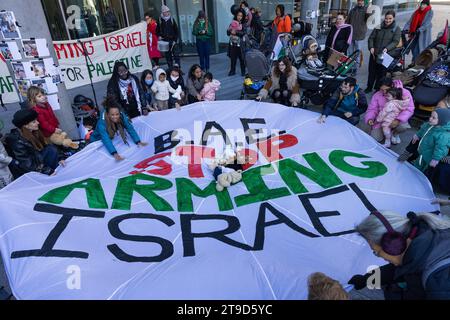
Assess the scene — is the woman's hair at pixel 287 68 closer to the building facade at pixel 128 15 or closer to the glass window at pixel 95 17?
the building facade at pixel 128 15

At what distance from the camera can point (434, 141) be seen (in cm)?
406

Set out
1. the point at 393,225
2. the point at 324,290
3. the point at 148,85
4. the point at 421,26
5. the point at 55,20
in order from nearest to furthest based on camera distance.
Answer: the point at 324,290 < the point at 393,225 < the point at 148,85 < the point at 421,26 < the point at 55,20

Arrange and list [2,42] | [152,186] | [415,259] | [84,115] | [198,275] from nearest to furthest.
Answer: [415,259] → [198,275] → [152,186] → [2,42] → [84,115]

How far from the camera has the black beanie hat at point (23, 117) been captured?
430cm

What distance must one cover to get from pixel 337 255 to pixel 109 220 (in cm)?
232

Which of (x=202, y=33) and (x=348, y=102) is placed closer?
(x=348, y=102)

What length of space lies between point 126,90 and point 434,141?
5.10 meters

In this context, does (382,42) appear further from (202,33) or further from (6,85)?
(6,85)

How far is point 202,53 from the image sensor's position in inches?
373

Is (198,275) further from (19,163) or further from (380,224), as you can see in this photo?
(19,163)

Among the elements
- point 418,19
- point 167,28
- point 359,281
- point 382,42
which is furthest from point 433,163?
point 167,28

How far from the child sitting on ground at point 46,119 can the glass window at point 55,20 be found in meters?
6.15

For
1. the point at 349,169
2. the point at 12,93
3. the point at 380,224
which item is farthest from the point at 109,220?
the point at 12,93
